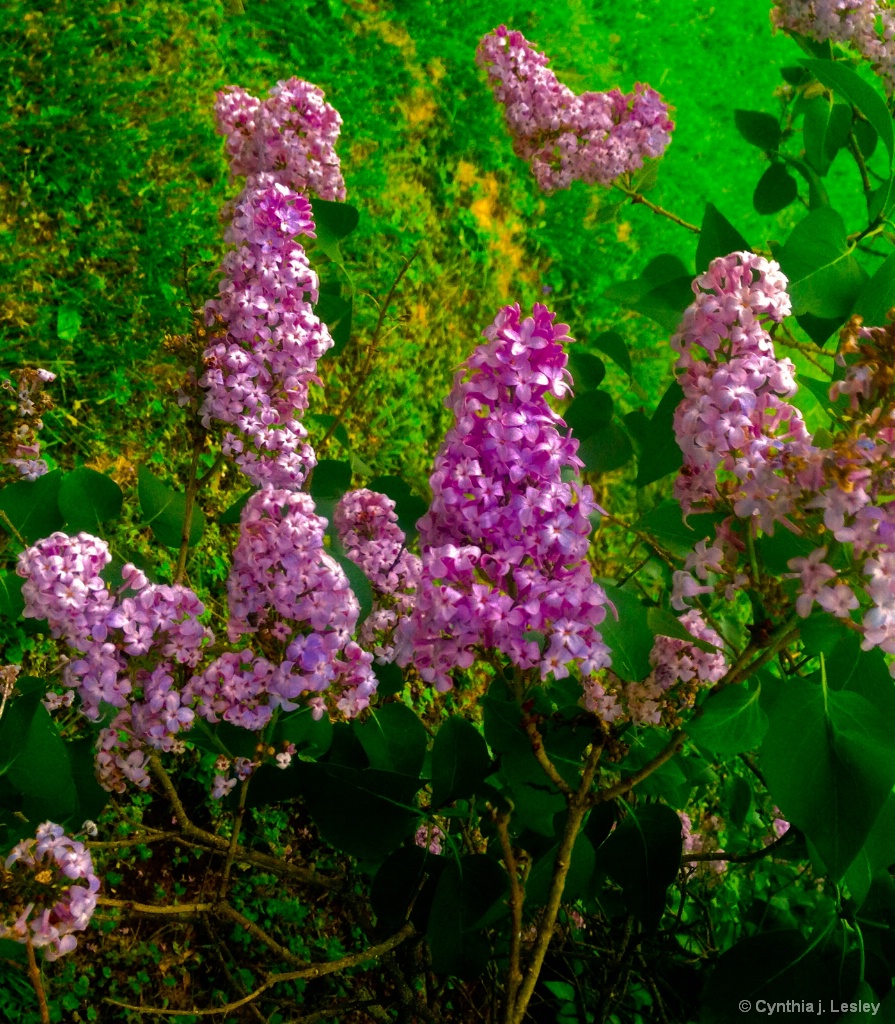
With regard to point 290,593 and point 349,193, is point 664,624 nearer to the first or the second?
point 290,593

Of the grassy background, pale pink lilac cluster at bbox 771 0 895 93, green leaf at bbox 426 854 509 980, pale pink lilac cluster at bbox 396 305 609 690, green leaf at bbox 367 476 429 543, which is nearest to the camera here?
pale pink lilac cluster at bbox 396 305 609 690

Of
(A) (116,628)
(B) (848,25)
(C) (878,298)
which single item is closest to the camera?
(A) (116,628)

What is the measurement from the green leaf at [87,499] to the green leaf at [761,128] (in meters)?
1.49

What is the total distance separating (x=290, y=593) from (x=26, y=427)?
2.14 feet

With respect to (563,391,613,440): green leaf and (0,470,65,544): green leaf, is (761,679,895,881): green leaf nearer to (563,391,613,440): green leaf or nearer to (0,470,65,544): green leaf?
(563,391,613,440): green leaf

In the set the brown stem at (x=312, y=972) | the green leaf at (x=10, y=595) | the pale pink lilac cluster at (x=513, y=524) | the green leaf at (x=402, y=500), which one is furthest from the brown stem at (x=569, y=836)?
the green leaf at (x=10, y=595)

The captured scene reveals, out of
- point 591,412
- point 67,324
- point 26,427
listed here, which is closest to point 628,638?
point 591,412

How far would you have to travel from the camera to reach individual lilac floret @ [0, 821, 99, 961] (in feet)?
2.99

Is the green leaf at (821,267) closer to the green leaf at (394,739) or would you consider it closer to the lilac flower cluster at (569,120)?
the green leaf at (394,739)

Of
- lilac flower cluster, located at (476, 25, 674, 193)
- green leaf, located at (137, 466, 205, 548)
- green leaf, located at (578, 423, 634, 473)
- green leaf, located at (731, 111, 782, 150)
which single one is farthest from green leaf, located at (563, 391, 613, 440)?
lilac flower cluster, located at (476, 25, 674, 193)

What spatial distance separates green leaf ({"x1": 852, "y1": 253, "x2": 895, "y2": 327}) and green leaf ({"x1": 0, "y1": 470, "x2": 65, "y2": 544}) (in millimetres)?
1084

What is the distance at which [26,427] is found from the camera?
4.55 feet

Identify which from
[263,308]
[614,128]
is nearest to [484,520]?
[263,308]

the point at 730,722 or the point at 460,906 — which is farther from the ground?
the point at 730,722
